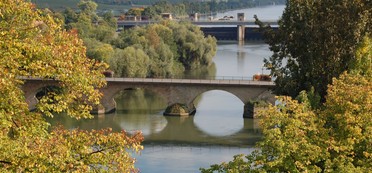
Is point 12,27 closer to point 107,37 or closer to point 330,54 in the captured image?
point 330,54

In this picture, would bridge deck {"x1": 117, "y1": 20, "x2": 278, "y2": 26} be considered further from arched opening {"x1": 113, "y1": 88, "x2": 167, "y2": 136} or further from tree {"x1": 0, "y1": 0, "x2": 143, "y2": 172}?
tree {"x1": 0, "y1": 0, "x2": 143, "y2": 172}

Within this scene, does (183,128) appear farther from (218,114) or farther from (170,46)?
(170,46)

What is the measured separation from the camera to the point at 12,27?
42.7ft

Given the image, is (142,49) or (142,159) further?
(142,49)

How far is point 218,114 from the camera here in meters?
52.8

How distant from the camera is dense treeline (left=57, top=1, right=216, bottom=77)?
61.0 metres

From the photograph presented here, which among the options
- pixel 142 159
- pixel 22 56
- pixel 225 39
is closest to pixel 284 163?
pixel 22 56

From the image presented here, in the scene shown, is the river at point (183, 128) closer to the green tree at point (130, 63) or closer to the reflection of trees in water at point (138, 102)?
the reflection of trees in water at point (138, 102)

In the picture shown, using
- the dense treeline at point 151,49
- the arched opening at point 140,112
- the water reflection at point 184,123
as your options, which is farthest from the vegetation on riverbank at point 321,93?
the dense treeline at point 151,49

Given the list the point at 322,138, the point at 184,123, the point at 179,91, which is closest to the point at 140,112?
the point at 179,91

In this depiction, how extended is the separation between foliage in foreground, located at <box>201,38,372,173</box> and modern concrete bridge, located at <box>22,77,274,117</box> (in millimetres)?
32326

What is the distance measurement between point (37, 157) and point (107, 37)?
65.7 meters

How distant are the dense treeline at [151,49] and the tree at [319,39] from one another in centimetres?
3168

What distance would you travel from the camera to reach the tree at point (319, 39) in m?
27.6
